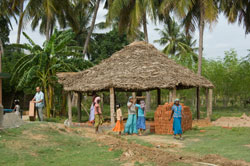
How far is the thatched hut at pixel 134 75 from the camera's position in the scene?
43.7ft

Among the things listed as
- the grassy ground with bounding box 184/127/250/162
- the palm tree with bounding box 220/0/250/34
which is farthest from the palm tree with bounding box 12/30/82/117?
the palm tree with bounding box 220/0/250/34

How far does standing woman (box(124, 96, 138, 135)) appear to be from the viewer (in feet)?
35.0

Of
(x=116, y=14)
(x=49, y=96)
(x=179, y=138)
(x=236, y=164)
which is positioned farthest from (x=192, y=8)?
(x=236, y=164)

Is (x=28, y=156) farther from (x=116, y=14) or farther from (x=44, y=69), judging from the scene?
(x=116, y=14)

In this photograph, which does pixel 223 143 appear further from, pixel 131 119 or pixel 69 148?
pixel 69 148

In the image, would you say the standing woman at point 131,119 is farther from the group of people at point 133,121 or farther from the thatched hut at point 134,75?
the thatched hut at point 134,75

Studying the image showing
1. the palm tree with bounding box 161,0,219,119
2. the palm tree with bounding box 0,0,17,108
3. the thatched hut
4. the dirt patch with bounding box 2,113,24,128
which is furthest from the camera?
the palm tree with bounding box 0,0,17,108

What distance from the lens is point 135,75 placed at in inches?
543

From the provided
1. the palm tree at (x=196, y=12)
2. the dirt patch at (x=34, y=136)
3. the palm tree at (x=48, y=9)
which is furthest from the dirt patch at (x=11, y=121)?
the palm tree at (x=48, y=9)

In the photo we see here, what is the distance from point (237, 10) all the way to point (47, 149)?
68.3 feet

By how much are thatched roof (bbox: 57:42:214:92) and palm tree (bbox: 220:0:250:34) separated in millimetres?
9255

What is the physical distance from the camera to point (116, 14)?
2292cm

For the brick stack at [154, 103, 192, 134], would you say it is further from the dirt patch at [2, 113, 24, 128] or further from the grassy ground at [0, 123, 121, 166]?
the dirt patch at [2, 113, 24, 128]

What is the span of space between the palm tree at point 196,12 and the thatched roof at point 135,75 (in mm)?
3495
